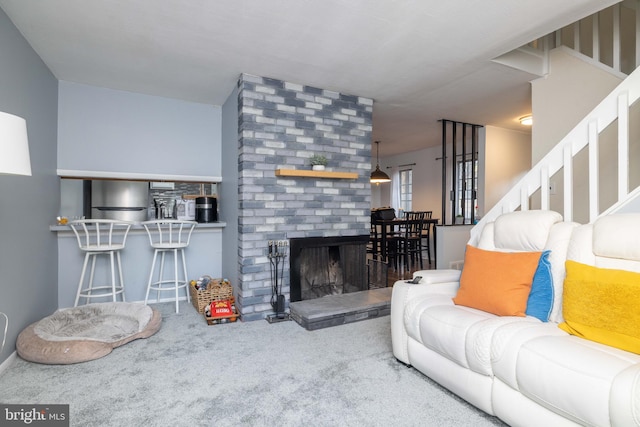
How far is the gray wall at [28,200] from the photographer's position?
219 cm

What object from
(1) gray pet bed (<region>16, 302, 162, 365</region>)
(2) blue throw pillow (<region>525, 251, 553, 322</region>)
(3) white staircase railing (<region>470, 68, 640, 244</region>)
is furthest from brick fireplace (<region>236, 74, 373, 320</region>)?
(2) blue throw pillow (<region>525, 251, 553, 322</region>)

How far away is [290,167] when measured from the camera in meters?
3.40

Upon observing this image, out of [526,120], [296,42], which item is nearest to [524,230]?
[296,42]

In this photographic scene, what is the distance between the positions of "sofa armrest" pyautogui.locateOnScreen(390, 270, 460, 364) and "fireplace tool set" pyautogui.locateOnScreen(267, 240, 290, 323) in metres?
1.30

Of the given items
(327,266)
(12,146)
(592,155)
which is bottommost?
(327,266)

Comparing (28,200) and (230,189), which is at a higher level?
(230,189)

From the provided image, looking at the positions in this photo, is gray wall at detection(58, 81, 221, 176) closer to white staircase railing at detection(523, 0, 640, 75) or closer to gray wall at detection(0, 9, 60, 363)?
gray wall at detection(0, 9, 60, 363)

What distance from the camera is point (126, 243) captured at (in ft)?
11.8

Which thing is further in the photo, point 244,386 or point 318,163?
point 318,163

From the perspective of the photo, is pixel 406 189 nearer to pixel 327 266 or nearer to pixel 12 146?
pixel 327 266

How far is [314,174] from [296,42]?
122 cm

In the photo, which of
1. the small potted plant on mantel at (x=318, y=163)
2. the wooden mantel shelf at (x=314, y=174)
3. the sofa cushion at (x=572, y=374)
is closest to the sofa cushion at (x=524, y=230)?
the sofa cushion at (x=572, y=374)

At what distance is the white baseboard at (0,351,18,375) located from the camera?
2.12 m

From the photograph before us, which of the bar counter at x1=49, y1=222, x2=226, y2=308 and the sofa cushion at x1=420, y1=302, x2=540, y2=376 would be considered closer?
the sofa cushion at x1=420, y1=302, x2=540, y2=376
